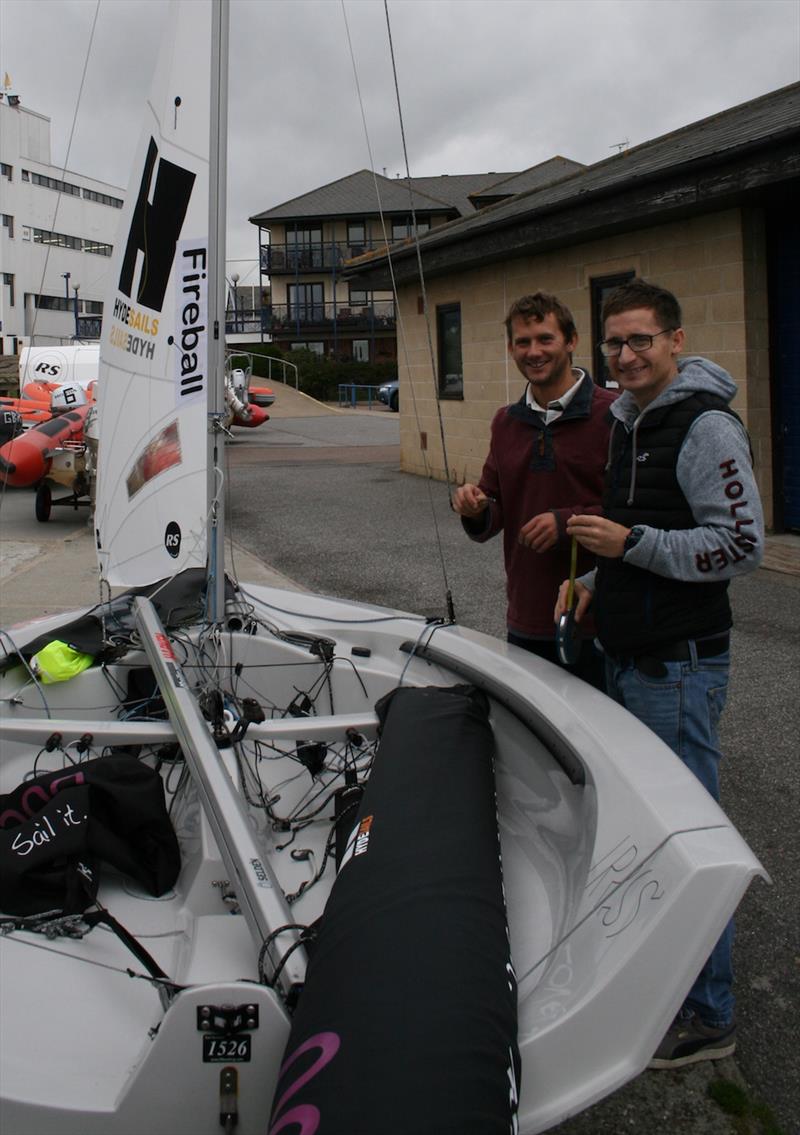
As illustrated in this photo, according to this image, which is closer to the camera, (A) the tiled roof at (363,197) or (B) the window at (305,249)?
(A) the tiled roof at (363,197)

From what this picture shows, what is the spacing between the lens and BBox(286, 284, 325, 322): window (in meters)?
52.7

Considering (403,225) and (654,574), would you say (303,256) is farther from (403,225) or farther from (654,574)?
(654,574)

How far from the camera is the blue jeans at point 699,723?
2.51 metres

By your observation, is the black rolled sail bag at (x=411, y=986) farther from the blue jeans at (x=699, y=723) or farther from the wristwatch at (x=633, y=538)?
the wristwatch at (x=633, y=538)

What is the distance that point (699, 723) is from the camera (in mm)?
2535

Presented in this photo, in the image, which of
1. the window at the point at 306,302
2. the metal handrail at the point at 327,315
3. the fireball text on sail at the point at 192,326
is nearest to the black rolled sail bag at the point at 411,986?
the fireball text on sail at the point at 192,326

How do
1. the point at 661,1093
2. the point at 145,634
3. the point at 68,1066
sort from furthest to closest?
1. the point at 145,634
2. the point at 661,1093
3. the point at 68,1066

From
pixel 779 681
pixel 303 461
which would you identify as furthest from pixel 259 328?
pixel 779 681

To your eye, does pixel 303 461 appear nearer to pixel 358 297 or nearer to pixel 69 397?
pixel 69 397

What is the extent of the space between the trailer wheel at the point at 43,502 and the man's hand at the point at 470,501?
32.7 ft

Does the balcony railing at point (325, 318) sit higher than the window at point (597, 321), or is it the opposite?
the balcony railing at point (325, 318)

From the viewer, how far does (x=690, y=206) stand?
→ 865 cm

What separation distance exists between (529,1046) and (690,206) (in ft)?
26.8

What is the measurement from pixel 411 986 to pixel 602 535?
1.14 metres
